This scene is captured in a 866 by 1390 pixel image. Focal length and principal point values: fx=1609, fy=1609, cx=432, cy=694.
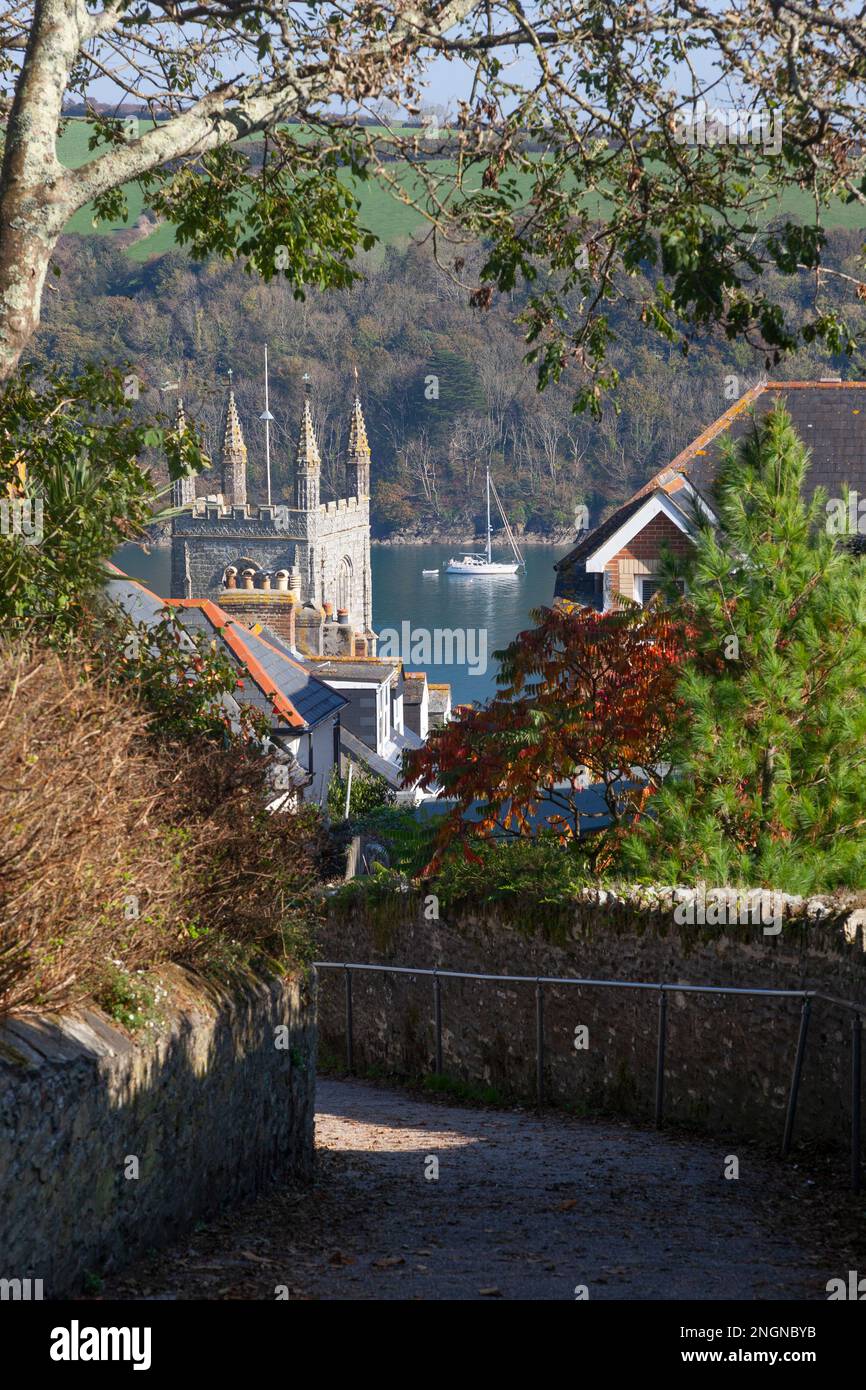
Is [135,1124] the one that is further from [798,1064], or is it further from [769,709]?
[769,709]

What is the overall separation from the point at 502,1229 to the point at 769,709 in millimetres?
7021

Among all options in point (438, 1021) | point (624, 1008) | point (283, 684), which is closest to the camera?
point (624, 1008)

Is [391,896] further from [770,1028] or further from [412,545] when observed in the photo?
[412,545]

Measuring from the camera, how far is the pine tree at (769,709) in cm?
1459

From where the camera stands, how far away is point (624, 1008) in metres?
13.9

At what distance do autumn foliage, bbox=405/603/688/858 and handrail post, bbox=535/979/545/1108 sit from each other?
232 centimetres

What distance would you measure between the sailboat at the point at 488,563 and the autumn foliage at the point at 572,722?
123m

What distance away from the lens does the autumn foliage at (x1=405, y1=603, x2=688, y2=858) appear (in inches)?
653

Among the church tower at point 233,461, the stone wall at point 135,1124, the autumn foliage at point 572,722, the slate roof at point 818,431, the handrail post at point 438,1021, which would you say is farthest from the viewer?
the church tower at point 233,461

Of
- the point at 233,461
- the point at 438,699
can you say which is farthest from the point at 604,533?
the point at 233,461

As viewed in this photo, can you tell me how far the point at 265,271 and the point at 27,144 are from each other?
2.65 metres

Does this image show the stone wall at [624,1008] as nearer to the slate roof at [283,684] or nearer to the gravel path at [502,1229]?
the gravel path at [502,1229]

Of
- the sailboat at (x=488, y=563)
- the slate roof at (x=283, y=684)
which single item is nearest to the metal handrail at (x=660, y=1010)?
the slate roof at (x=283, y=684)

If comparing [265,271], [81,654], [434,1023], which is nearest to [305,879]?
[81,654]
